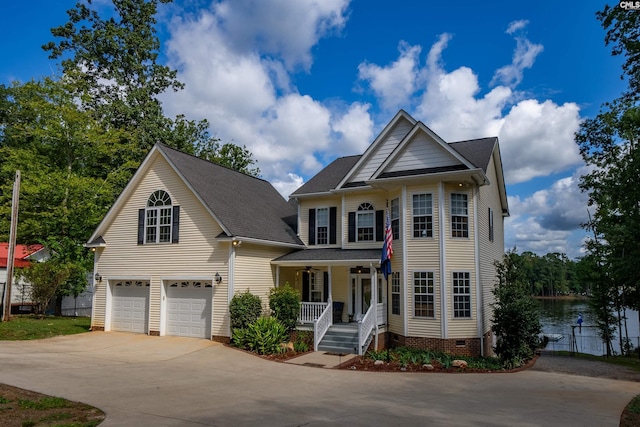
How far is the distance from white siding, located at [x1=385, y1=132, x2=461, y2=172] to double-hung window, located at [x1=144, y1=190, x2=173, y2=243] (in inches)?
366

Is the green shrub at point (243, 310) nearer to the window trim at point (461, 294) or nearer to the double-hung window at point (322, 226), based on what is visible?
the double-hung window at point (322, 226)

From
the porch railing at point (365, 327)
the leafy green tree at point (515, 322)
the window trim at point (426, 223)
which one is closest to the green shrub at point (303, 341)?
the porch railing at point (365, 327)

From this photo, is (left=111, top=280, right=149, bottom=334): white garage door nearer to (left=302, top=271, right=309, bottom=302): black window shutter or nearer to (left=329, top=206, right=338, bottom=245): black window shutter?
(left=302, top=271, right=309, bottom=302): black window shutter

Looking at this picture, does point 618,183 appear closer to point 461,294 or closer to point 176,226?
point 461,294

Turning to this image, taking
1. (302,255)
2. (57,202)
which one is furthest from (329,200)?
(57,202)

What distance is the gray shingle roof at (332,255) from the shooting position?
57.6 ft

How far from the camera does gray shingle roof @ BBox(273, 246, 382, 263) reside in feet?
57.6

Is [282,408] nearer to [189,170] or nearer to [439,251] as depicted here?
[439,251]

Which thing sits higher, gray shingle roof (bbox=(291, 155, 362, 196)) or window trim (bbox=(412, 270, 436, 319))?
gray shingle roof (bbox=(291, 155, 362, 196))

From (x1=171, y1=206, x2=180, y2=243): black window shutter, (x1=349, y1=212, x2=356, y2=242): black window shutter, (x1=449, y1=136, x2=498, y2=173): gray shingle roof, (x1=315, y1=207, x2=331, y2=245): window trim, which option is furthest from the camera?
(x1=315, y1=207, x2=331, y2=245): window trim

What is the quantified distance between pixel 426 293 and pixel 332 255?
431 centimetres

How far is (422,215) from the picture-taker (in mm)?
16422

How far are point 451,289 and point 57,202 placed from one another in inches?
882

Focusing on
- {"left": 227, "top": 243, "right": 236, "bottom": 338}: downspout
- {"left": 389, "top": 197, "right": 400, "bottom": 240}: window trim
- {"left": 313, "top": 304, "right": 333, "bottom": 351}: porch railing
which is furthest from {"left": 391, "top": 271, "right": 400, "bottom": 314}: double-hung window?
{"left": 227, "top": 243, "right": 236, "bottom": 338}: downspout
